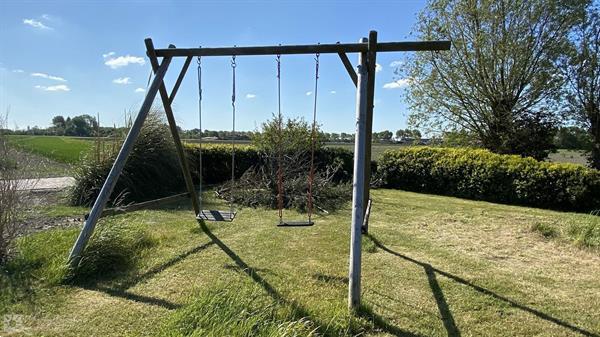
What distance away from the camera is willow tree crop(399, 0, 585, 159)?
1356cm

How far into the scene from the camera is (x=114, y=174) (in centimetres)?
428

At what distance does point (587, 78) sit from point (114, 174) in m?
16.9

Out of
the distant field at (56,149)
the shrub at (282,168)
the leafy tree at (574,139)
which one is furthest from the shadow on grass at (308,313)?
the leafy tree at (574,139)

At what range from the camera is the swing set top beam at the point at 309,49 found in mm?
4152

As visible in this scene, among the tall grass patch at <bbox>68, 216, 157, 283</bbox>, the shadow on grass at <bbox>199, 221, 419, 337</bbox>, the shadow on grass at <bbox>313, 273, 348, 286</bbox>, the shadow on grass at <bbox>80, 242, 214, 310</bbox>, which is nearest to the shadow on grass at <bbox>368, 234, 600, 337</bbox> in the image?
the shadow on grass at <bbox>199, 221, 419, 337</bbox>

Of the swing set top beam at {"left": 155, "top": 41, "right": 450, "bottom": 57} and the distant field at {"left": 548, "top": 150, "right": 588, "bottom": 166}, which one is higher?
the swing set top beam at {"left": 155, "top": 41, "right": 450, "bottom": 57}

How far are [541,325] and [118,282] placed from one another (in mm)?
3660

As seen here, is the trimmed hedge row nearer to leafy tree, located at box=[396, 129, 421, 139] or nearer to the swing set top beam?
leafy tree, located at box=[396, 129, 421, 139]

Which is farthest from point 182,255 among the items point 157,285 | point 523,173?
point 523,173

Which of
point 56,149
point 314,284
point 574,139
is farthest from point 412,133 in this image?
point 56,149

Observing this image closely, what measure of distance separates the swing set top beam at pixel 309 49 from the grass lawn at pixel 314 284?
215 cm

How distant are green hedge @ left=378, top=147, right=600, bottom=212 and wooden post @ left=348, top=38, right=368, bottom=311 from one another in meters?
7.14

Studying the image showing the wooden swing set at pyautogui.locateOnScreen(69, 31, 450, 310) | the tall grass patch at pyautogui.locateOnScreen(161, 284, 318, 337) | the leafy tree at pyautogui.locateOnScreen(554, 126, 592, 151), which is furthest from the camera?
the leafy tree at pyautogui.locateOnScreen(554, 126, 592, 151)

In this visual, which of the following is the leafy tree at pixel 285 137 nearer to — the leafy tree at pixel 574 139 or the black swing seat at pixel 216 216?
the black swing seat at pixel 216 216
